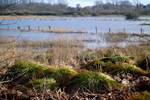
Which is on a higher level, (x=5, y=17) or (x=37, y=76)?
(x=5, y=17)

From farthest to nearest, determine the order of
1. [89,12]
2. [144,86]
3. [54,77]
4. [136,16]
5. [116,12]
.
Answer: [89,12]
[116,12]
[136,16]
[54,77]
[144,86]

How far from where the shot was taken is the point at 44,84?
7180 mm

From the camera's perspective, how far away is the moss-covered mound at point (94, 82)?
23.0ft

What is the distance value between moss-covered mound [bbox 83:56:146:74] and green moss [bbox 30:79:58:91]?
A: 121 cm

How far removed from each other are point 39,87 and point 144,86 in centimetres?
168

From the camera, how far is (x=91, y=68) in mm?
8469

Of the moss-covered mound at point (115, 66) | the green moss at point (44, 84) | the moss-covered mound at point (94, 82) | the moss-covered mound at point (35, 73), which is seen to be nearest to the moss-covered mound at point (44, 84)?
the green moss at point (44, 84)

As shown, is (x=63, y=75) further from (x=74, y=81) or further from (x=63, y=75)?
(x=74, y=81)

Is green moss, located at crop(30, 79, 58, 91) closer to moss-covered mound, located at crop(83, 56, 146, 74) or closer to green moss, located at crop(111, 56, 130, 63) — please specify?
moss-covered mound, located at crop(83, 56, 146, 74)

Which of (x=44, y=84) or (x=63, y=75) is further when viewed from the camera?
(x=63, y=75)

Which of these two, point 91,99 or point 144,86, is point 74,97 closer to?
point 91,99

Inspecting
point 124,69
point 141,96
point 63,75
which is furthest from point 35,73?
point 141,96

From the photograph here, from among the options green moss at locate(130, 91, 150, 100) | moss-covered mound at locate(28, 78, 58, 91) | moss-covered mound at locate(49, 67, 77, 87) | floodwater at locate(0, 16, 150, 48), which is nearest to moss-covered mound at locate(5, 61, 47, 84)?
moss-covered mound at locate(49, 67, 77, 87)

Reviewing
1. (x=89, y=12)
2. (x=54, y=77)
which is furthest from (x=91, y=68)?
(x=89, y=12)
